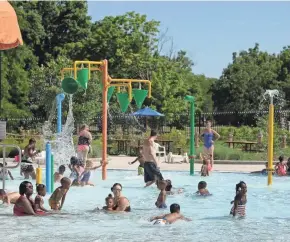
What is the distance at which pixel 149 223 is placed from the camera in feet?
37.8

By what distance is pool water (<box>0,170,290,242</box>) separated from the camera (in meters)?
10.4

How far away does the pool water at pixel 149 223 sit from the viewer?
10.4 m

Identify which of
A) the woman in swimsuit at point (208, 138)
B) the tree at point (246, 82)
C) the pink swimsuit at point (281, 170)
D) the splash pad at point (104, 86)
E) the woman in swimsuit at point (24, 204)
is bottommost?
the woman in swimsuit at point (24, 204)

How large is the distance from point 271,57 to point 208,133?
39.9m

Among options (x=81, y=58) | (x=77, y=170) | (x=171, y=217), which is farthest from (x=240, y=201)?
(x=81, y=58)

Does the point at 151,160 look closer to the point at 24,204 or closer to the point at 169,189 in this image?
the point at 169,189

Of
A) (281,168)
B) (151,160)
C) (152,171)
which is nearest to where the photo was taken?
(151,160)

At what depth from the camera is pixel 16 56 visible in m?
41.9

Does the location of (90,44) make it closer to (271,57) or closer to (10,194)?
(271,57)

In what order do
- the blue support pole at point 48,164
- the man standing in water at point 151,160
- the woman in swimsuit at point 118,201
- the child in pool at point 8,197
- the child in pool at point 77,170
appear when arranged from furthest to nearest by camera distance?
the child in pool at point 77,170 < the man standing in water at point 151,160 < the blue support pole at point 48,164 < the child in pool at point 8,197 < the woman in swimsuit at point 118,201

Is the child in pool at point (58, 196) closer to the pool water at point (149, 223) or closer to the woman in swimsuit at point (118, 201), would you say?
the pool water at point (149, 223)

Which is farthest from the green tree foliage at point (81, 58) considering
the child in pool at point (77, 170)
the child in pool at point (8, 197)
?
the child in pool at point (8, 197)

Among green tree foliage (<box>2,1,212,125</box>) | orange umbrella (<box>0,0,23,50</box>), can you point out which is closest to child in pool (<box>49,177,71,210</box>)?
orange umbrella (<box>0,0,23,50</box>)

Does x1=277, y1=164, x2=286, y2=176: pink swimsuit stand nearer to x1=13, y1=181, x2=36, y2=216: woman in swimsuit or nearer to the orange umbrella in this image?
x1=13, y1=181, x2=36, y2=216: woman in swimsuit
